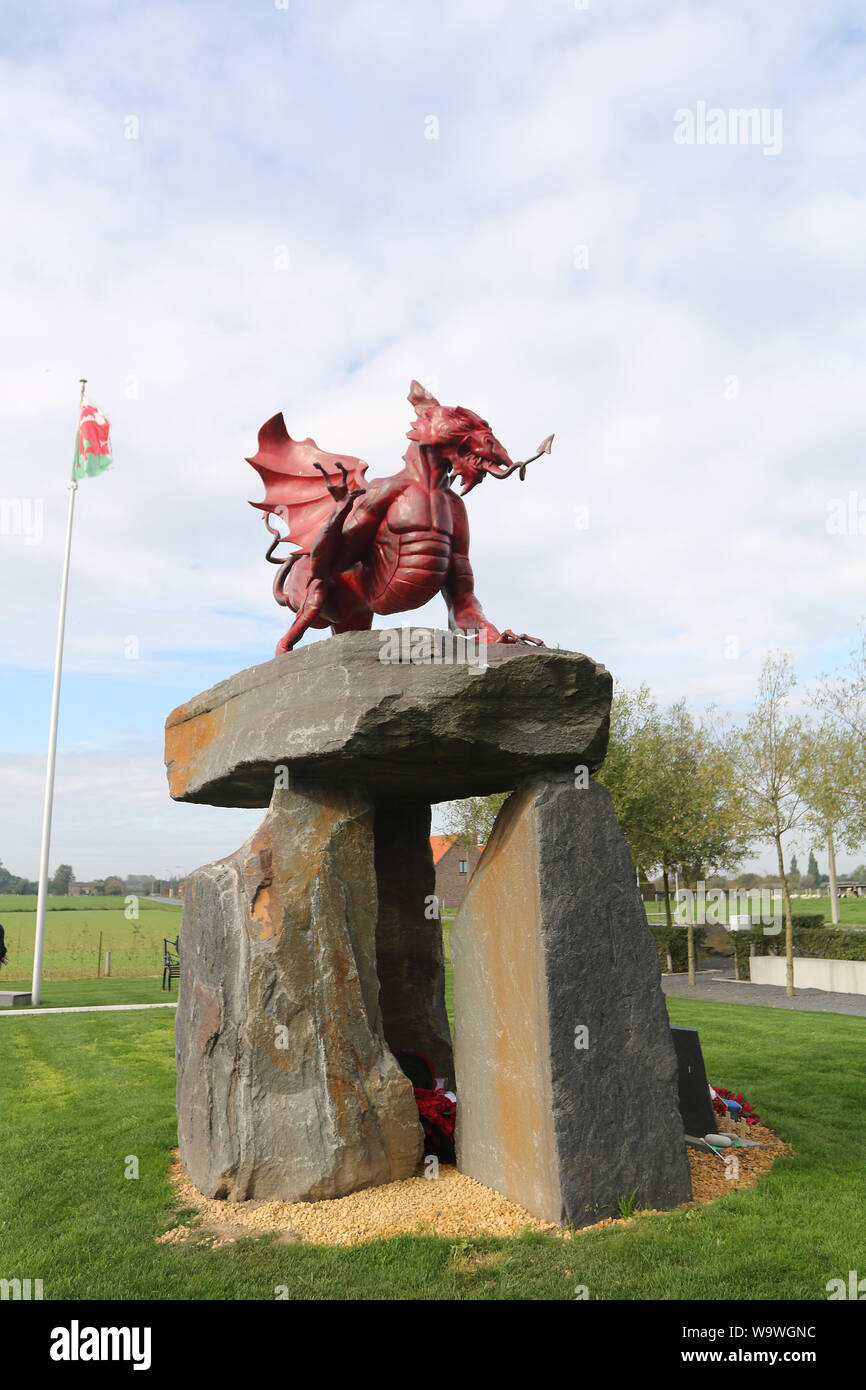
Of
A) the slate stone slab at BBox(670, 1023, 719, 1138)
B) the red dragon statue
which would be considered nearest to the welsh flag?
the red dragon statue

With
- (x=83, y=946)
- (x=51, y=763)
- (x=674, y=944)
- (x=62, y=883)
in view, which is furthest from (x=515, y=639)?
(x=62, y=883)

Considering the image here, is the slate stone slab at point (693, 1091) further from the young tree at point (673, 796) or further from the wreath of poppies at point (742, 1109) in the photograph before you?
the young tree at point (673, 796)

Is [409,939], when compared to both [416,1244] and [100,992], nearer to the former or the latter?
[416,1244]

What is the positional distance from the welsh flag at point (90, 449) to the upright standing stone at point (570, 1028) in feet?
40.0

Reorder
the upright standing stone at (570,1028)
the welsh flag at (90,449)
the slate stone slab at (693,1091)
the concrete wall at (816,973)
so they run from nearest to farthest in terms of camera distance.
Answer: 1. the upright standing stone at (570,1028)
2. the slate stone slab at (693,1091)
3. the welsh flag at (90,449)
4. the concrete wall at (816,973)

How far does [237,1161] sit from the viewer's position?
5.12 meters

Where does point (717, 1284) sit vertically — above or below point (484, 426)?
below

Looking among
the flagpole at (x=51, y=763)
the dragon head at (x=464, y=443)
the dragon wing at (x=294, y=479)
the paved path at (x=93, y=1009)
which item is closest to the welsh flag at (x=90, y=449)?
the flagpole at (x=51, y=763)

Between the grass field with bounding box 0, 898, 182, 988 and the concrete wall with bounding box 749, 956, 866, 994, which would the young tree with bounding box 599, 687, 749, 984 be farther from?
the grass field with bounding box 0, 898, 182, 988

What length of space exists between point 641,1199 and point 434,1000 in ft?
7.70

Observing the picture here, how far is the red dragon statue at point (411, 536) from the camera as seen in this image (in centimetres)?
559
